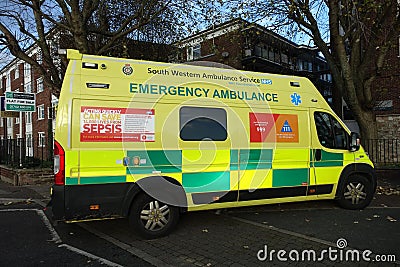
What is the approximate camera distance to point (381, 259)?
433 centimetres

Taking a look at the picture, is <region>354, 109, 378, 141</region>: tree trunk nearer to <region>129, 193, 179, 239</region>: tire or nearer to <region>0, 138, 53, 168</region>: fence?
<region>129, 193, 179, 239</region>: tire

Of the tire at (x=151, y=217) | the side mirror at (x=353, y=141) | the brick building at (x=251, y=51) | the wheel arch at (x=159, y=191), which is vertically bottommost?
the tire at (x=151, y=217)

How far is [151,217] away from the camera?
16.7 ft

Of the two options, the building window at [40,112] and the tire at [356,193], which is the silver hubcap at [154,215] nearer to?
the tire at [356,193]

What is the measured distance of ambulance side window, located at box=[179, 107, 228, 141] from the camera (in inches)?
208

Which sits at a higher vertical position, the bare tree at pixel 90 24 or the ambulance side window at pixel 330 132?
the bare tree at pixel 90 24

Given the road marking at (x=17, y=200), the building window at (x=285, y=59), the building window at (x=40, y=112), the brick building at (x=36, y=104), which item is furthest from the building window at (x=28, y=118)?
the road marking at (x=17, y=200)

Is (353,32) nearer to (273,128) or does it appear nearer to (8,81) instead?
(273,128)

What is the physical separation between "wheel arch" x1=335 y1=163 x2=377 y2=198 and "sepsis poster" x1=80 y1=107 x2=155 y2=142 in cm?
389

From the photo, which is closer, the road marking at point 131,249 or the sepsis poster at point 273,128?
the road marking at point 131,249

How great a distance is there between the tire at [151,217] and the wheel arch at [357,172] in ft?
11.1

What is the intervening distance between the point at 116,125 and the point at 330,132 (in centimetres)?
408

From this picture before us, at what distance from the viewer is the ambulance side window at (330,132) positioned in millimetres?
6441

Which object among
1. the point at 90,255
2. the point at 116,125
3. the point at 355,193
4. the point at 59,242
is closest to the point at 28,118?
the point at 59,242
